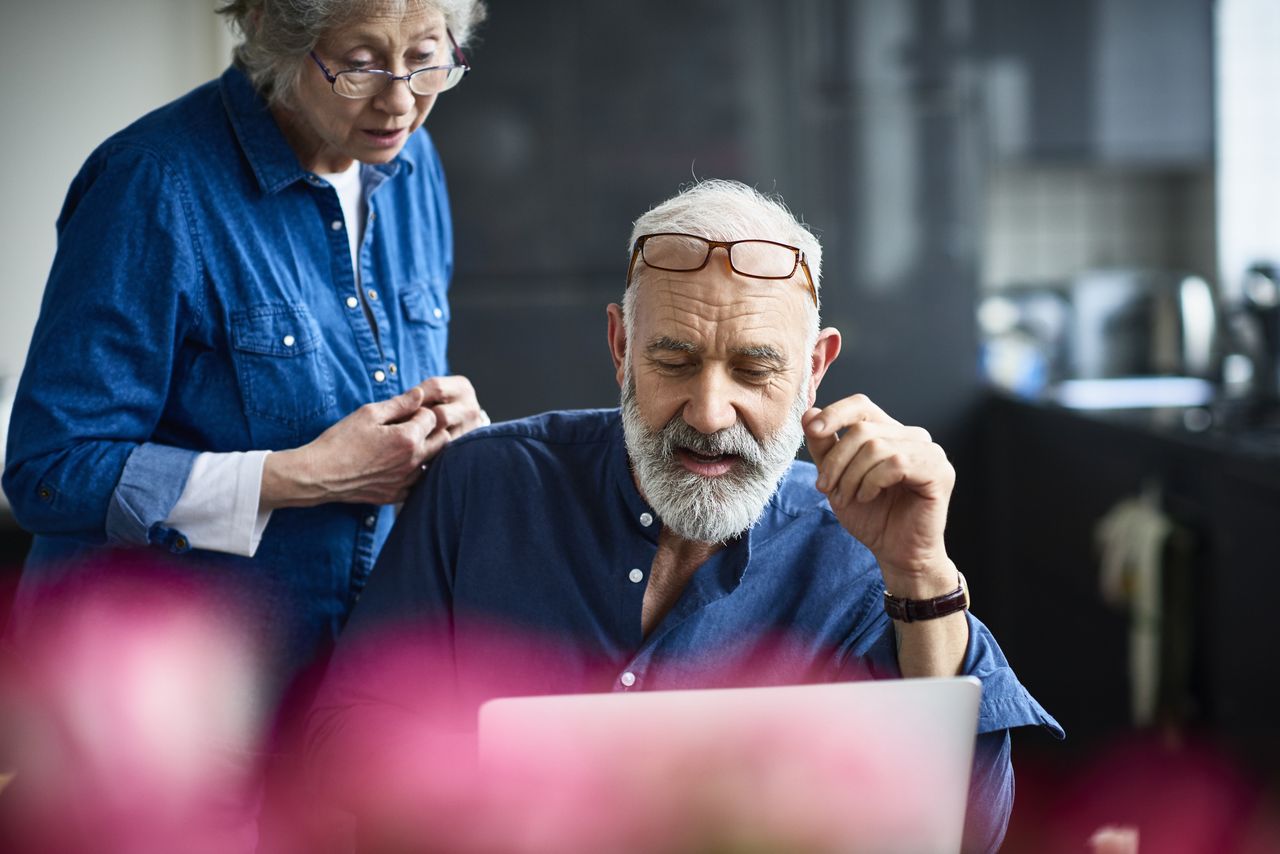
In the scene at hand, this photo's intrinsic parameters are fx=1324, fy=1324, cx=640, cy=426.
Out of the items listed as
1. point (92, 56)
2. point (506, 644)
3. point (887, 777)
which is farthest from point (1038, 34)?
point (887, 777)

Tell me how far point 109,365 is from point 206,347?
Result: 0.43 ft

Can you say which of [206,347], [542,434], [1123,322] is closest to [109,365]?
[206,347]

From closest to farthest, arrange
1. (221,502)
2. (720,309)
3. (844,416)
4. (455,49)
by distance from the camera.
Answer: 1. (844,416)
2. (720,309)
3. (221,502)
4. (455,49)

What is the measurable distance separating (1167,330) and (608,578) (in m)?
4.48

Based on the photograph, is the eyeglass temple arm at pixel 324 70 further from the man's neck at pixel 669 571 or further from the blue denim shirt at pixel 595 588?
the man's neck at pixel 669 571

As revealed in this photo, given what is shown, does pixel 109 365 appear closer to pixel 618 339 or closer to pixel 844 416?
pixel 618 339

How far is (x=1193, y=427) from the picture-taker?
416 cm

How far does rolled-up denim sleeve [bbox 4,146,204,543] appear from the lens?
151 centimetres

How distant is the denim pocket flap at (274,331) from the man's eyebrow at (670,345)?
450mm

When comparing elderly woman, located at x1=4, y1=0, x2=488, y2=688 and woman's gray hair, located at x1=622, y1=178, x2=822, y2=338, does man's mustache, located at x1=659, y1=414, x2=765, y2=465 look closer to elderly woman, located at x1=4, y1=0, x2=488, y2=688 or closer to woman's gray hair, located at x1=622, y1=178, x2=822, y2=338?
woman's gray hair, located at x1=622, y1=178, x2=822, y2=338

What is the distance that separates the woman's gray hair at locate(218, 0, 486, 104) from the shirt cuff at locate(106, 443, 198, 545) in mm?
467

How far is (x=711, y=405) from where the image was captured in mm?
1457

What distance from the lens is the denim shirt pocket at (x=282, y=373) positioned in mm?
1607

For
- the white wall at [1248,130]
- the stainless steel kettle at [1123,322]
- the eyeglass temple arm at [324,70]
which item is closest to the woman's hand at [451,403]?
the eyeglass temple arm at [324,70]
